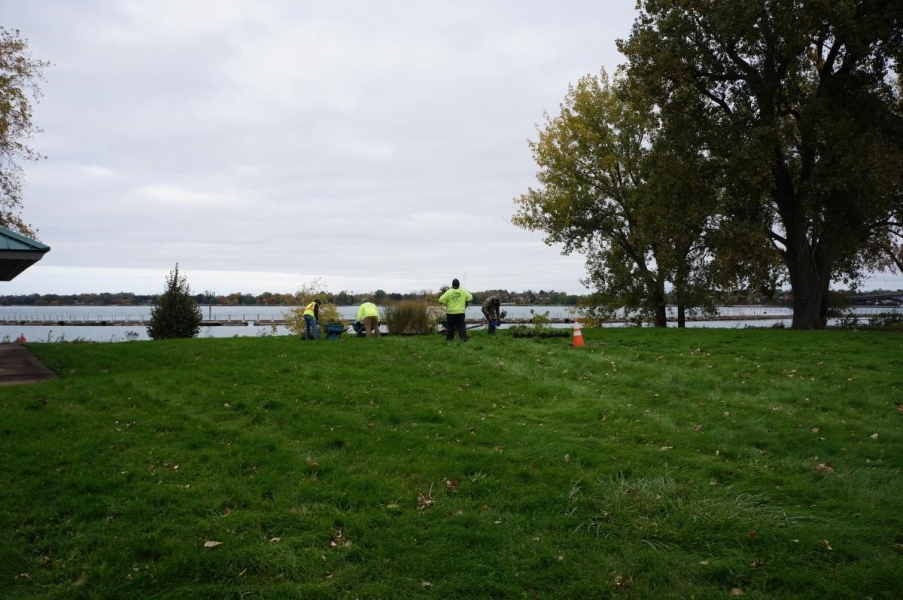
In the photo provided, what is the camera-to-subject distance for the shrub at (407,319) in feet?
78.4

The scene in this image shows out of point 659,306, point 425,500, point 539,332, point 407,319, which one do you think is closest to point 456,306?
point 539,332

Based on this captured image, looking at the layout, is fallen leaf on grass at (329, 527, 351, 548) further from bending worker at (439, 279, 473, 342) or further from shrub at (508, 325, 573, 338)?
shrub at (508, 325, 573, 338)

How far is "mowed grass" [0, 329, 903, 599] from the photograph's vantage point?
4.50 m

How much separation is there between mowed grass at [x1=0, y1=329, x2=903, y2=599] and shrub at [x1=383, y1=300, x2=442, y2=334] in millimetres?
12519

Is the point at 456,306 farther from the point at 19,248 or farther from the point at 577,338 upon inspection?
the point at 19,248

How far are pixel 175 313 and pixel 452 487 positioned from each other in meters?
23.0

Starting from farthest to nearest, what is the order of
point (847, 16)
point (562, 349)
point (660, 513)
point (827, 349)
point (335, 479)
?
point (847, 16) < point (562, 349) < point (827, 349) < point (335, 479) < point (660, 513)

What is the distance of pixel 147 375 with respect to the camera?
1162 cm

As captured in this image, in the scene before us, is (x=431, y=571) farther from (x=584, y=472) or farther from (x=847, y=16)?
(x=847, y=16)

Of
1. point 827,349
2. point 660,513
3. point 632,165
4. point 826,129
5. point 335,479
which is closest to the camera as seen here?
point 660,513

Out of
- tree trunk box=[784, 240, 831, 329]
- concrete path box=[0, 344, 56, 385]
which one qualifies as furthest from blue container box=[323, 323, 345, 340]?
tree trunk box=[784, 240, 831, 329]

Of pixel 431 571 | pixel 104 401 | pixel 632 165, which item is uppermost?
pixel 632 165

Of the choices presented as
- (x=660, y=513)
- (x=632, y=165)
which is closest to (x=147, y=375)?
(x=660, y=513)

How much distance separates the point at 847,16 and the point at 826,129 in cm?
315
